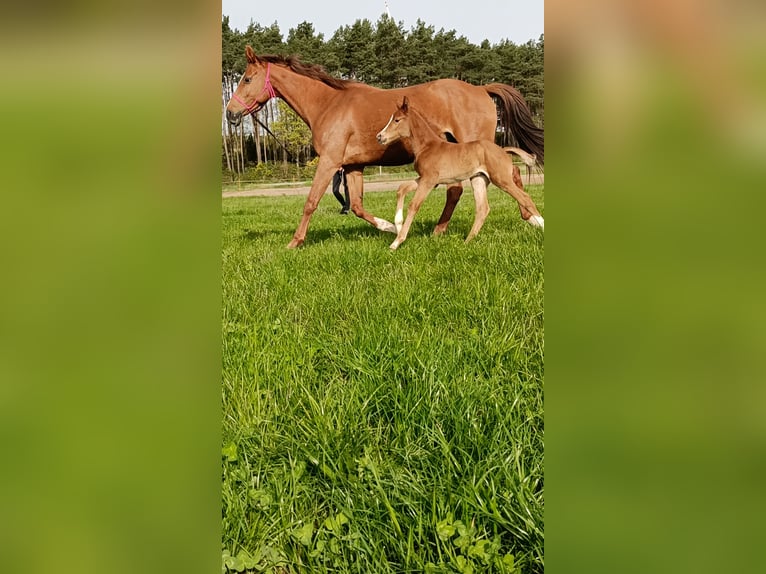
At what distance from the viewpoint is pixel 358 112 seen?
238 inches

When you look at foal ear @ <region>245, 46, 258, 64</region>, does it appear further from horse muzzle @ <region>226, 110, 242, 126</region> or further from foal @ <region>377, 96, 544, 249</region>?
foal @ <region>377, 96, 544, 249</region>

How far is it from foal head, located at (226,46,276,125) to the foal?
5.36 ft

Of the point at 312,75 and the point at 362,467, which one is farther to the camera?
the point at 312,75

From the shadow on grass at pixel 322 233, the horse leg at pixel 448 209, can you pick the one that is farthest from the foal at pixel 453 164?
the shadow on grass at pixel 322 233

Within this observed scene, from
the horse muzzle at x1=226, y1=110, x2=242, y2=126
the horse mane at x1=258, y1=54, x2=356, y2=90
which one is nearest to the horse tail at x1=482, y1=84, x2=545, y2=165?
the horse mane at x1=258, y1=54, x2=356, y2=90

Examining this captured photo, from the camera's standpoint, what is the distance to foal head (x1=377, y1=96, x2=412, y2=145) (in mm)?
5496

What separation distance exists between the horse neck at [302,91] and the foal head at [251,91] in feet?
0.37

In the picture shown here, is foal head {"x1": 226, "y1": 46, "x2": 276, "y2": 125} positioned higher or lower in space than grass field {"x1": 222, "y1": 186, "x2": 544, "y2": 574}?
higher

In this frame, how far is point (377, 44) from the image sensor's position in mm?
38219

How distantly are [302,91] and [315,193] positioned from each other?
1.36 m

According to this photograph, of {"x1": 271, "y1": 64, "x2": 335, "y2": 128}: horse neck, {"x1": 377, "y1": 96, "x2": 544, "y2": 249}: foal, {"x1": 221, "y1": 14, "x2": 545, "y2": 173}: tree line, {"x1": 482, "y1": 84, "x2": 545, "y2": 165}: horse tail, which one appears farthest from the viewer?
{"x1": 221, "y1": 14, "x2": 545, "y2": 173}: tree line
